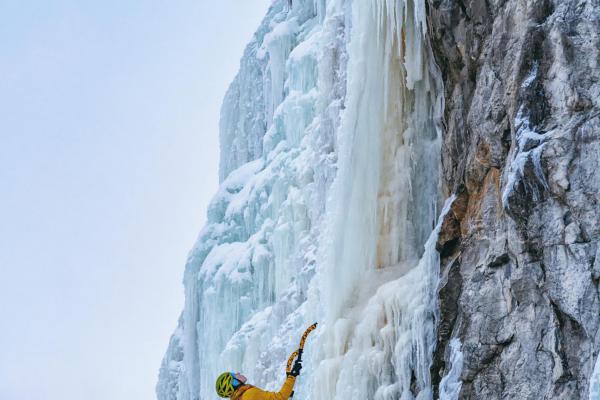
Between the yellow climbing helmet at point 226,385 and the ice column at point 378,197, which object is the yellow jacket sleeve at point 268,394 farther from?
the ice column at point 378,197

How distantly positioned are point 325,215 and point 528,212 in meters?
7.77

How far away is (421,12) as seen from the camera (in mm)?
10922

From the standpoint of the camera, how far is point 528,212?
27.2ft

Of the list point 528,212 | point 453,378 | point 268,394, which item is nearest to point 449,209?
point 528,212

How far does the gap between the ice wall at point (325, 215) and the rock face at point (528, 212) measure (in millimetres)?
940

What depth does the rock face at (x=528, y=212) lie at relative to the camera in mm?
7785

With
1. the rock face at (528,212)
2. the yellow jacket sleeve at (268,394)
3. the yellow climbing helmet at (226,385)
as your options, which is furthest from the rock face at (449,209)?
the yellow climbing helmet at (226,385)

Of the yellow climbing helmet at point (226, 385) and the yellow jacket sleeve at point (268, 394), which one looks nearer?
the yellow jacket sleeve at point (268, 394)

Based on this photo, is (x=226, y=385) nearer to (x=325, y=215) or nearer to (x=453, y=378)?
(x=453, y=378)

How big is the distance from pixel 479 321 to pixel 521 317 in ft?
1.54

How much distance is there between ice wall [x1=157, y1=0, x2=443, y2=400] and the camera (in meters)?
10.8

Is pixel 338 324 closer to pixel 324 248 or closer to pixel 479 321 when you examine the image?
pixel 324 248

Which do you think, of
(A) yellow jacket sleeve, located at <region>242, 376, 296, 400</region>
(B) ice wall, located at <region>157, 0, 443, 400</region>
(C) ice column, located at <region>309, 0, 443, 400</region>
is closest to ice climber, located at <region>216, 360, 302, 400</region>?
(A) yellow jacket sleeve, located at <region>242, 376, 296, 400</region>

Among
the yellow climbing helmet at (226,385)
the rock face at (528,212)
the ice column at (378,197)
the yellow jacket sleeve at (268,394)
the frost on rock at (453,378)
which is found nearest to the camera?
the yellow jacket sleeve at (268,394)
